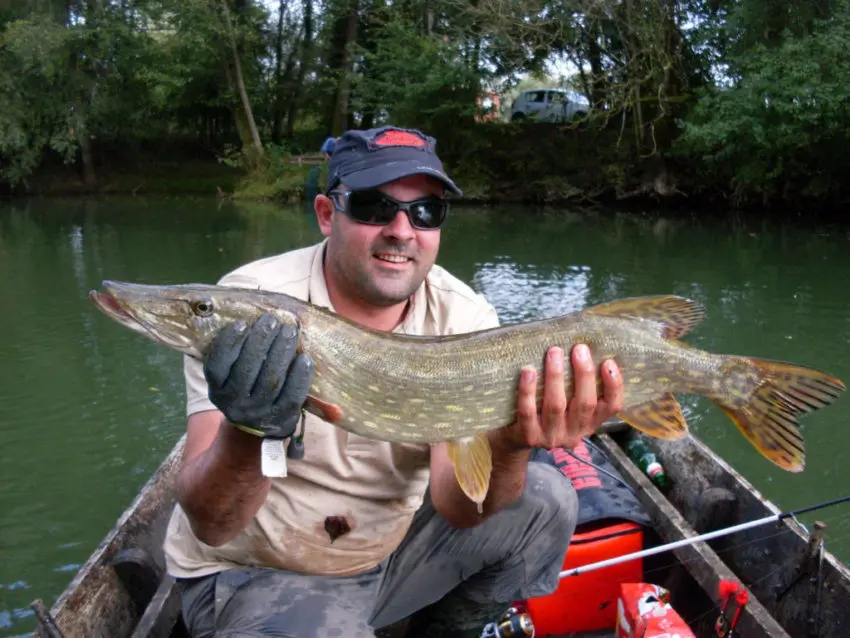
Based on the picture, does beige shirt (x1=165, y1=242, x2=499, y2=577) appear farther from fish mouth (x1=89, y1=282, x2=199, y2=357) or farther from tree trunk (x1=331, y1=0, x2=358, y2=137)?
tree trunk (x1=331, y1=0, x2=358, y2=137)

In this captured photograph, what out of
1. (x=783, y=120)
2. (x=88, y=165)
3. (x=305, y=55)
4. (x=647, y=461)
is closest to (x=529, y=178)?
(x=783, y=120)

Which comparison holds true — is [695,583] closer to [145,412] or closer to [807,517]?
[807,517]

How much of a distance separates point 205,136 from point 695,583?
34785 millimetres

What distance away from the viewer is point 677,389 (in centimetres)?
249

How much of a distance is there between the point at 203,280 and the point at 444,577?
1076 cm

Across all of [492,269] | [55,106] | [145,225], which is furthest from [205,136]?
[492,269]

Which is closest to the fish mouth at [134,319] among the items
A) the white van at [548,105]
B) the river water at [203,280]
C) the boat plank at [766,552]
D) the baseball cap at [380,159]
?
the baseball cap at [380,159]

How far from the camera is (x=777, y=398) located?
2.45m

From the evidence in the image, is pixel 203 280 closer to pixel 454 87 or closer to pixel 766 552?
pixel 766 552

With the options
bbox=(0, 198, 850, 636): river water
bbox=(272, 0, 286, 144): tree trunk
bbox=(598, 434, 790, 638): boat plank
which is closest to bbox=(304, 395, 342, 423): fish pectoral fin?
bbox=(598, 434, 790, 638): boat plank

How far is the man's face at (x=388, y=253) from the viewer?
2609 millimetres

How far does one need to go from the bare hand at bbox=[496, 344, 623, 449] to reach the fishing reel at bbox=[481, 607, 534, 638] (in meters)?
0.98

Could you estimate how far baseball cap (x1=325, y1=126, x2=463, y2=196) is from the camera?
2.58 meters

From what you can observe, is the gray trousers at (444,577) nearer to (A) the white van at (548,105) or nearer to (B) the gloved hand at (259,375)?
(B) the gloved hand at (259,375)
